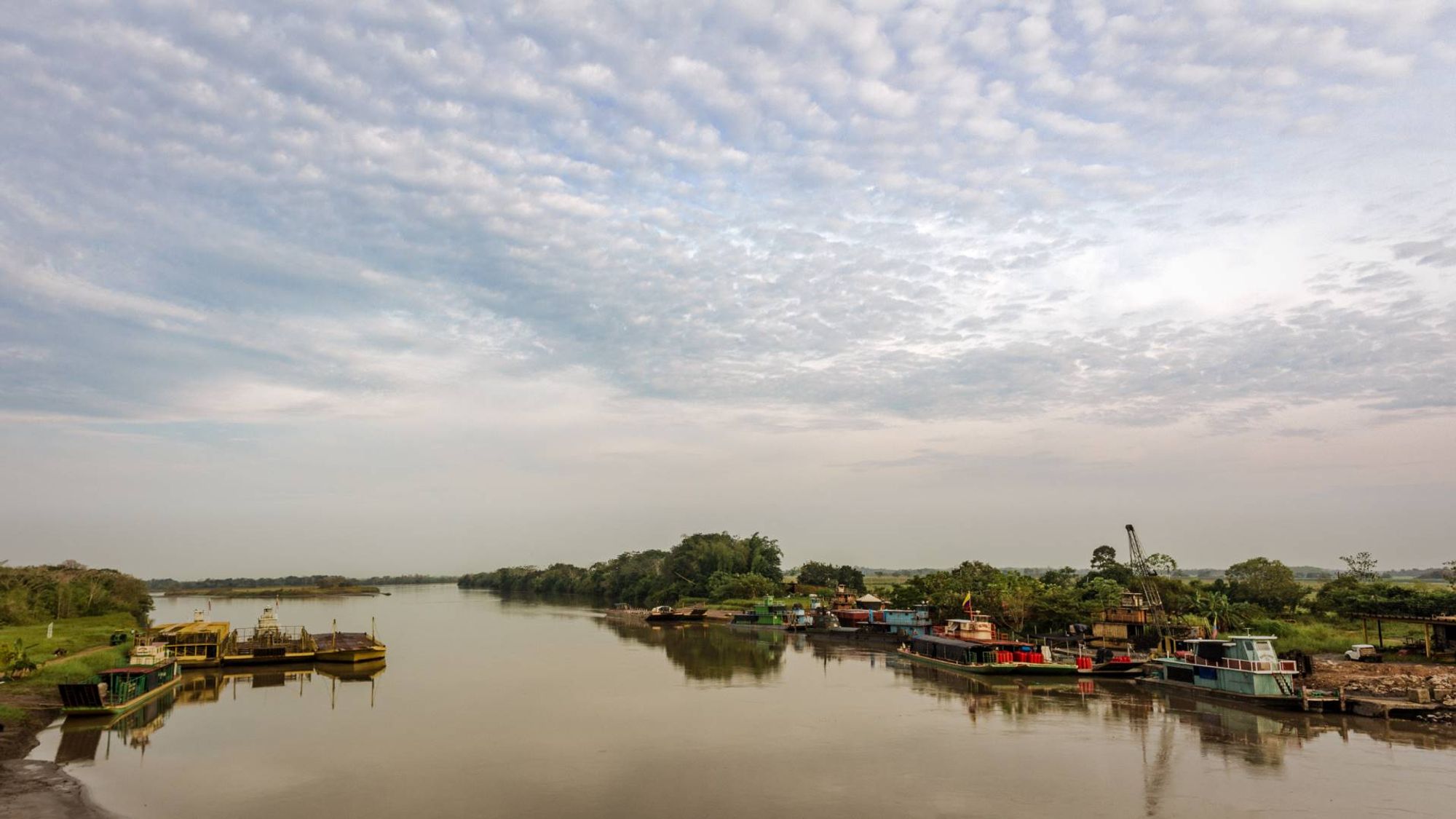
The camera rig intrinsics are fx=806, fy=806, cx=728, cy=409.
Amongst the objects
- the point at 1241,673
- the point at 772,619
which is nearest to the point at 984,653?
the point at 1241,673

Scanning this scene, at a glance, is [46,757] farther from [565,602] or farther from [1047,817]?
[565,602]

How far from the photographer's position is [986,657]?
147 ft

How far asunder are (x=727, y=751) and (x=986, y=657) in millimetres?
23700

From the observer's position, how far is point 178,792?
2152 cm

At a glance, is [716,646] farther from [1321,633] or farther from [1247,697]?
[1321,633]

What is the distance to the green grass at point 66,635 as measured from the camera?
40.1 meters

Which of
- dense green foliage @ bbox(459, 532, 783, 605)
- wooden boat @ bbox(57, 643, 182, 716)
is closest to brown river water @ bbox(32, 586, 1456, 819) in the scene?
wooden boat @ bbox(57, 643, 182, 716)

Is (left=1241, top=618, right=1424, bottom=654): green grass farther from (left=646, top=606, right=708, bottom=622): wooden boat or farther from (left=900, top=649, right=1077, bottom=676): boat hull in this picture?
(left=646, top=606, right=708, bottom=622): wooden boat

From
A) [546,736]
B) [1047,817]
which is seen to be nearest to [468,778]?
[546,736]

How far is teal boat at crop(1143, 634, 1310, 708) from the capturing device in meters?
32.9

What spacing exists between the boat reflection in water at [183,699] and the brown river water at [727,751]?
0.61ft

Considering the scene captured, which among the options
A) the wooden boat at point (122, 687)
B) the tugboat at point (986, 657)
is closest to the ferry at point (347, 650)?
the wooden boat at point (122, 687)

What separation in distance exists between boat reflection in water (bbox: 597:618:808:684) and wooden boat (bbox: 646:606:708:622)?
1.70m

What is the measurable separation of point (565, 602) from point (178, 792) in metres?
122
